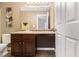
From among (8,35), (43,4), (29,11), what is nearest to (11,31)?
(8,35)

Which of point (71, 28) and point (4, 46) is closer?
point (71, 28)

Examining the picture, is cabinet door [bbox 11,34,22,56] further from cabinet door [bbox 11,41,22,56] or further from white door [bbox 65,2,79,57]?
white door [bbox 65,2,79,57]


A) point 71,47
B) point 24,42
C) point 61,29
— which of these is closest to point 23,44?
point 24,42

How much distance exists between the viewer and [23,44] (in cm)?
330

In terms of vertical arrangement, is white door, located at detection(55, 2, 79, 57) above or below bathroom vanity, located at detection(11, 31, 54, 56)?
above

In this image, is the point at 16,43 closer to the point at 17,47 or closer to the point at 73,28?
the point at 17,47

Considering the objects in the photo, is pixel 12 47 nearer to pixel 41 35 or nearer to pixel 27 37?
pixel 27 37

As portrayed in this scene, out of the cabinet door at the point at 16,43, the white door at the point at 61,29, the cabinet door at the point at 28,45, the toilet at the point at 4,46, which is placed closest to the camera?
the white door at the point at 61,29

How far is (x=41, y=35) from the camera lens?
364 cm

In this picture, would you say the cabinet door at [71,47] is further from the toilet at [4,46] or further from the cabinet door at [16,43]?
the cabinet door at [16,43]

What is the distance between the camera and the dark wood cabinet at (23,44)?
320 centimetres

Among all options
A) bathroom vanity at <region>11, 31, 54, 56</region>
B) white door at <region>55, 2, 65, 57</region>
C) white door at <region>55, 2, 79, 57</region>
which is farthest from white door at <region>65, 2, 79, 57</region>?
bathroom vanity at <region>11, 31, 54, 56</region>

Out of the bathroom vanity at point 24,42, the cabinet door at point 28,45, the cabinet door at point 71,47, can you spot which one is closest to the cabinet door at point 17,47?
the bathroom vanity at point 24,42

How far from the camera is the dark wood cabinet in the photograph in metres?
3.20
